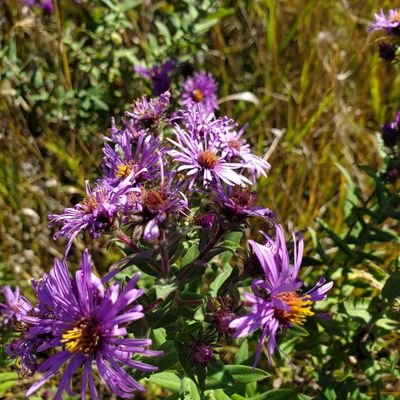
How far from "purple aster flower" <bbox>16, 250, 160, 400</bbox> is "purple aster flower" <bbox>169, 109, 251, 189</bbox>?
43 cm

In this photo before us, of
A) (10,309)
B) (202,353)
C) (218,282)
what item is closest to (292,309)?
(202,353)

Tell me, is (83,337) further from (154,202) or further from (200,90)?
(200,90)

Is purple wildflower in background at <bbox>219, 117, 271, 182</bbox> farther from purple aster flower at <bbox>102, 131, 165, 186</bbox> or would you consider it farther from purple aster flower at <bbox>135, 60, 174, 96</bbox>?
purple aster flower at <bbox>135, 60, 174, 96</bbox>

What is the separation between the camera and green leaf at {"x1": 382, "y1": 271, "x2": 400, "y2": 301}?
180 centimetres

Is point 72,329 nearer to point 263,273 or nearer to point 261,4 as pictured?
point 263,273

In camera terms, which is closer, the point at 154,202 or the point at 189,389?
the point at 154,202

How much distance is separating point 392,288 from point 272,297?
0.77 m

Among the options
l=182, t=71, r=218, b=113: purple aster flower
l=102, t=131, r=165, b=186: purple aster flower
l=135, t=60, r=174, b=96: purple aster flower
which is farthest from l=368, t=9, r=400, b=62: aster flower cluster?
l=102, t=131, r=165, b=186: purple aster flower

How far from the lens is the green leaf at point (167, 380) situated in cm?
158

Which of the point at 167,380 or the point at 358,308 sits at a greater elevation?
the point at 167,380

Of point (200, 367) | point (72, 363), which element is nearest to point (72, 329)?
point (72, 363)

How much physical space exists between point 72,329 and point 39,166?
1934 millimetres

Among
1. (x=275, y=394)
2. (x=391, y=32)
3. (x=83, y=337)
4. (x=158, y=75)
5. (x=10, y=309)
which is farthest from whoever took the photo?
(x=158, y=75)

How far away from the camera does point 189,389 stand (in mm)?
1411
